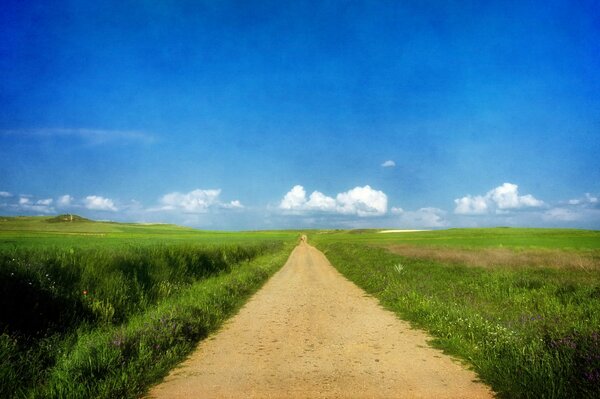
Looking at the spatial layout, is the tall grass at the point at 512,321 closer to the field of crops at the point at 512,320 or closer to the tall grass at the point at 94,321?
the field of crops at the point at 512,320

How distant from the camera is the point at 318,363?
657 cm

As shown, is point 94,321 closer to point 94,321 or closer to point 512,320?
point 94,321

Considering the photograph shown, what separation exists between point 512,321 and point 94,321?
32.3 ft

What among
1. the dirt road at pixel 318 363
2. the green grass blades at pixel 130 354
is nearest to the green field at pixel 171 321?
the green grass blades at pixel 130 354

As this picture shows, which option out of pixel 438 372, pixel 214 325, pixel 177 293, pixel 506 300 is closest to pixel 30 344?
pixel 214 325

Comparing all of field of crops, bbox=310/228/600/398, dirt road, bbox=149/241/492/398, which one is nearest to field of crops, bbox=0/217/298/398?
dirt road, bbox=149/241/492/398

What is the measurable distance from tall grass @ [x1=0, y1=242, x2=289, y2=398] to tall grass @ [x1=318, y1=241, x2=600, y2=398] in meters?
5.43

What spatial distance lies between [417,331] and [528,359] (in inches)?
136

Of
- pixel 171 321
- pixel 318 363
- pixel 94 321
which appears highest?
pixel 171 321

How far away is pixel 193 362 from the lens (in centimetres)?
670

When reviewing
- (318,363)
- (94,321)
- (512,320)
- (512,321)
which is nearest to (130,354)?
(94,321)

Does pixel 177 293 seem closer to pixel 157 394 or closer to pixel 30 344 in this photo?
pixel 30 344

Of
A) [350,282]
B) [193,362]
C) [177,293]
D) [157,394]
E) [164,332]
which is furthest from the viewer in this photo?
[350,282]

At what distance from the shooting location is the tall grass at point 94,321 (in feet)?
18.1
